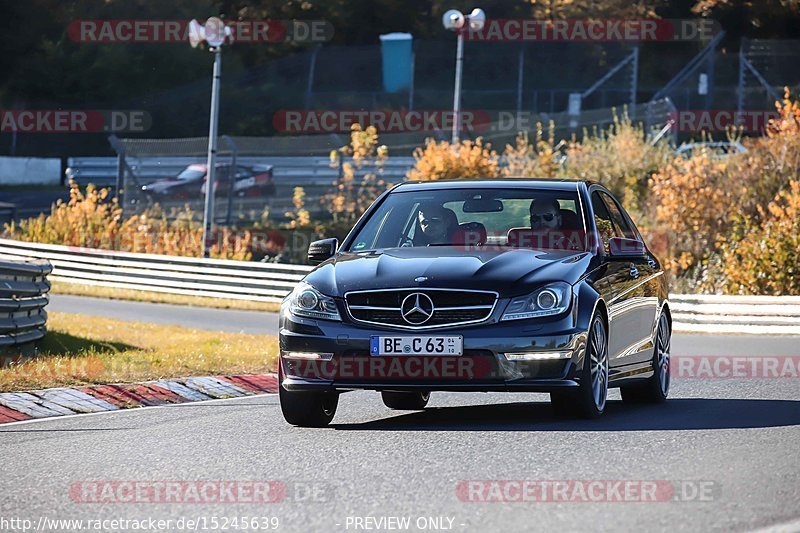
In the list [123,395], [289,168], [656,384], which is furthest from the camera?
[289,168]

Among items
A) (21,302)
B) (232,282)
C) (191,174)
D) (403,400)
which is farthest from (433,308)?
(191,174)

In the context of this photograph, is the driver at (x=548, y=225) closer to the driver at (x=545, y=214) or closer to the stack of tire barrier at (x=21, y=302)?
the driver at (x=545, y=214)

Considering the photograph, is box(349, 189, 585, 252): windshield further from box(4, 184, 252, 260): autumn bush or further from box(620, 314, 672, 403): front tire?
box(4, 184, 252, 260): autumn bush

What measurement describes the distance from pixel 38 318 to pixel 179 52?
159 feet

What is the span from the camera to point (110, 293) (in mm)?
31250

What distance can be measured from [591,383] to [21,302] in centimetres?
751

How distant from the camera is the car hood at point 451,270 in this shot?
32.2ft

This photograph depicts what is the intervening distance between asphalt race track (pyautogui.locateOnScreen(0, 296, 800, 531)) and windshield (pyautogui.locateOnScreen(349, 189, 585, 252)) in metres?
1.21

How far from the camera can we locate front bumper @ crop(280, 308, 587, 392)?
31.6 ft

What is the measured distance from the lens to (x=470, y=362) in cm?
963

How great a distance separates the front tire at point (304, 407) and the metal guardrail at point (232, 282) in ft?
45.1

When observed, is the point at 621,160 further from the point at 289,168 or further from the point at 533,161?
the point at 289,168

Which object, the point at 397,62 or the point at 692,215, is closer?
the point at 692,215

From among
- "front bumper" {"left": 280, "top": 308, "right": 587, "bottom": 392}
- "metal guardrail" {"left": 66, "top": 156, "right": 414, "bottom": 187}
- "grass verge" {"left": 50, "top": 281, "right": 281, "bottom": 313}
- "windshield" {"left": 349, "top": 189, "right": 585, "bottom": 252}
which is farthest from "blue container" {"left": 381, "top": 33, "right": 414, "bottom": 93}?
"front bumper" {"left": 280, "top": 308, "right": 587, "bottom": 392}
